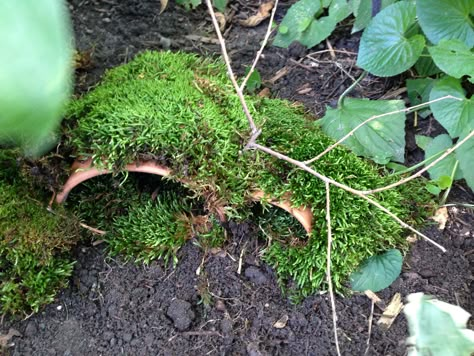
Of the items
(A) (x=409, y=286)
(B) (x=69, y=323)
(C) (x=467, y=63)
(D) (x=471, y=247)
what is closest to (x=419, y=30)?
(C) (x=467, y=63)

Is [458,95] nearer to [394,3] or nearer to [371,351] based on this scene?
[394,3]

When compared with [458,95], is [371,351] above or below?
below

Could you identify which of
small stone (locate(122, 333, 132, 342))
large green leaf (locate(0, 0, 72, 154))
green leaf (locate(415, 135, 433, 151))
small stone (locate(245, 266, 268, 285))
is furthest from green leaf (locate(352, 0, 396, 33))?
large green leaf (locate(0, 0, 72, 154))

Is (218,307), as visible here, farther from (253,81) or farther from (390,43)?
(390,43)

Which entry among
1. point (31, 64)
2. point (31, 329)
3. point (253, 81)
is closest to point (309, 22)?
point (253, 81)

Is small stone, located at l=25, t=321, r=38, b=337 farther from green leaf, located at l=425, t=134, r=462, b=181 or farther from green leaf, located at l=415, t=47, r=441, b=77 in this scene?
green leaf, located at l=415, t=47, r=441, b=77

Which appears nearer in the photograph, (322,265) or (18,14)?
(18,14)
